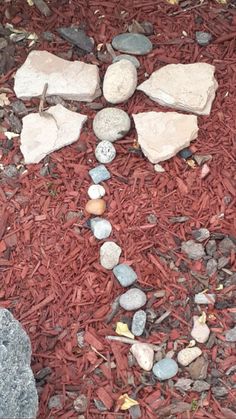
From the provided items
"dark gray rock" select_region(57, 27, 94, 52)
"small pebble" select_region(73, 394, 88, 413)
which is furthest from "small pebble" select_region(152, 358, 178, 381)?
"dark gray rock" select_region(57, 27, 94, 52)

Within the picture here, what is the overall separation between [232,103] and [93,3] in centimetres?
74

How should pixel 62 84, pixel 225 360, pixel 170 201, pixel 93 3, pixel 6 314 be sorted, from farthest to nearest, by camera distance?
pixel 93 3, pixel 62 84, pixel 170 201, pixel 225 360, pixel 6 314

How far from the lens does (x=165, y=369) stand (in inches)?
91.7

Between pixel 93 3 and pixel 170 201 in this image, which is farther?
pixel 93 3

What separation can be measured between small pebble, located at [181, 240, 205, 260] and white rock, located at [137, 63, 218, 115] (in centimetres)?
54

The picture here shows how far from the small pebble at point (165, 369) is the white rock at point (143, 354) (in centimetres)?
2

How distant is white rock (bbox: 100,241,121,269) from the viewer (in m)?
2.51

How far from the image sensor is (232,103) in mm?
2777

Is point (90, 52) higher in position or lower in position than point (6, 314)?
higher

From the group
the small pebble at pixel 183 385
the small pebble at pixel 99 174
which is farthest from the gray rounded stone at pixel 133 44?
the small pebble at pixel 183 385

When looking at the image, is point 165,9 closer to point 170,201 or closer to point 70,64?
point 70,64

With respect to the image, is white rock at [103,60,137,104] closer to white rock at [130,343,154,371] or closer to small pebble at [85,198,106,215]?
small pebble at [85,198,106,215]

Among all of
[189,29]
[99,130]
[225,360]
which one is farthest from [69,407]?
[189,29]

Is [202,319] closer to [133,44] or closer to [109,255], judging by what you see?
[109,255]
